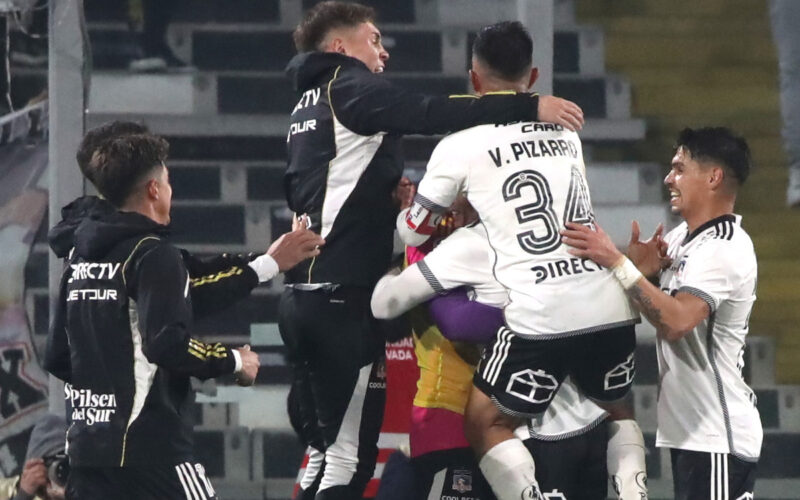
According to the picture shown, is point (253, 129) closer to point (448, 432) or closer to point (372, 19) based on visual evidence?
point (372, 19)

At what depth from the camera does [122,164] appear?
3678 millimetres

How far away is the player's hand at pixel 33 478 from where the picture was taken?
15.3ft

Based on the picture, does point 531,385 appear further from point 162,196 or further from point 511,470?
point 162,196

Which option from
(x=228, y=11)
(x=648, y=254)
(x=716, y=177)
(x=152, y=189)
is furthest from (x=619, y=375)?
(x=228, y=11)

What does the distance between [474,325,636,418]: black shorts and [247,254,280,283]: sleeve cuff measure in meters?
0.62

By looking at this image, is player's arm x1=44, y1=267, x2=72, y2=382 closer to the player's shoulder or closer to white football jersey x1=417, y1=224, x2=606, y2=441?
white football jersey x1=417, y1=224, x2=606, y2=441

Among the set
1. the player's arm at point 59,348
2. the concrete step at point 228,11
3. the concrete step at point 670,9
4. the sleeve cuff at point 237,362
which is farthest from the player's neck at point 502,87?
the concrete step at point 670,9

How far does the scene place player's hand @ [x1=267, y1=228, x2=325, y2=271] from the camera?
4.12 m

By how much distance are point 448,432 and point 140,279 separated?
1108mm

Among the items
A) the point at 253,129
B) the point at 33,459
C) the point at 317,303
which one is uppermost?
the point at 253,129

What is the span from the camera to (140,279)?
3555 mm

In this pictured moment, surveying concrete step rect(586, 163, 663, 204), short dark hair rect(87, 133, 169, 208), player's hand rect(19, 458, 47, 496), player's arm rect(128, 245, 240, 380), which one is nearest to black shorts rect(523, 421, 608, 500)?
player's arm rect(128, 245, 240, 380)

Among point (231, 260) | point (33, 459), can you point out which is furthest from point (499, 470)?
point (33, 459)

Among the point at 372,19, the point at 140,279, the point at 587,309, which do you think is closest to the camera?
the point at 140,279
